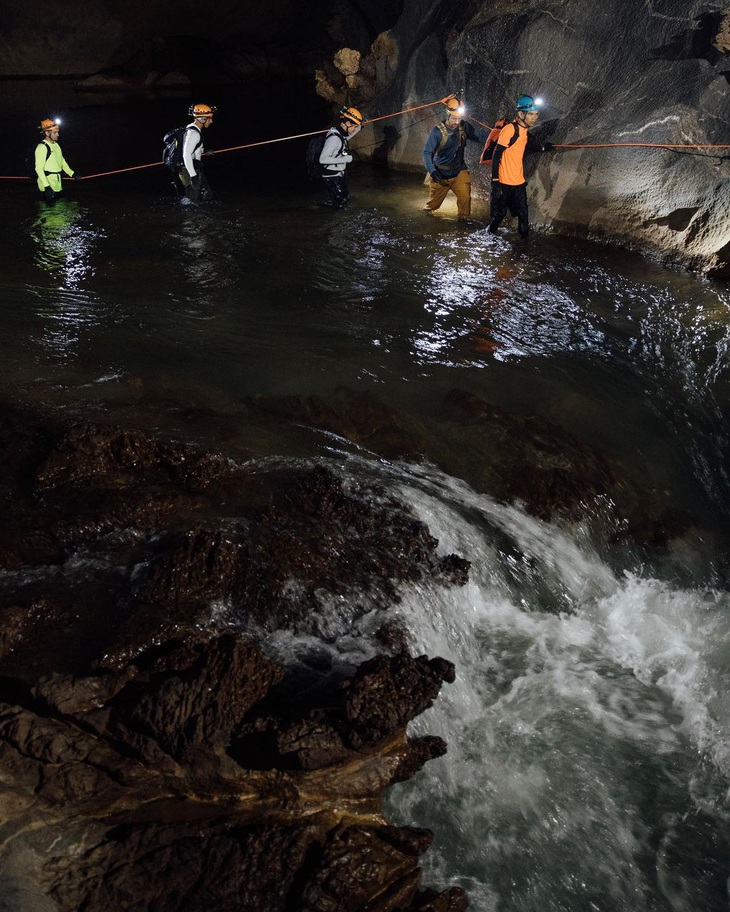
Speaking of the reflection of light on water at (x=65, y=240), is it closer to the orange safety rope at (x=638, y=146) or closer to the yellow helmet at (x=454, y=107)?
the yellow helmet at (x=454, y=107)

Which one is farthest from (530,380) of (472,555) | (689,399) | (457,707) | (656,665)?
(457,707)

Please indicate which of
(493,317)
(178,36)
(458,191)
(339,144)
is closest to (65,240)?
(339,144)

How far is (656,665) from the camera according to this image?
472 centimetres

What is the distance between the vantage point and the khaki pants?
464 inches

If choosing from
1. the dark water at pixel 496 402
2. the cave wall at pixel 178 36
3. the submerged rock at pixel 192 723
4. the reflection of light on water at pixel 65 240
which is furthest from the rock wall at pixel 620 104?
the cave wall at pixel 178 36

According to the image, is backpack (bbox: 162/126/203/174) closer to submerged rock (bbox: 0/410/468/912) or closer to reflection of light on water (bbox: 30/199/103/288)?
reflection of light on water (bbox: 30/199/103/288)

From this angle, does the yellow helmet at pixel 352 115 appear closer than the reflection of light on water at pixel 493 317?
No

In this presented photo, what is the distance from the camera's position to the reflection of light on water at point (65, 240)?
927cm

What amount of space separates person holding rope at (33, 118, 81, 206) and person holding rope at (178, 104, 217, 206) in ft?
5.87

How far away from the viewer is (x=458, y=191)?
11.9 m

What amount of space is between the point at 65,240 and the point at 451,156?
19.0 feet

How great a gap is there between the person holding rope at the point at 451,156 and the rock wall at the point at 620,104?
29.6 inches

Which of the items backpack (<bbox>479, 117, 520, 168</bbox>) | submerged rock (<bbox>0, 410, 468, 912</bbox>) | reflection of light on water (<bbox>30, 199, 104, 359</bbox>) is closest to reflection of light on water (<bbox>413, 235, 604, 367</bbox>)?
backpack (<bbox>479, 117, 520, 168</bbox>)

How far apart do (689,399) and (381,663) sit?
16.1ft
